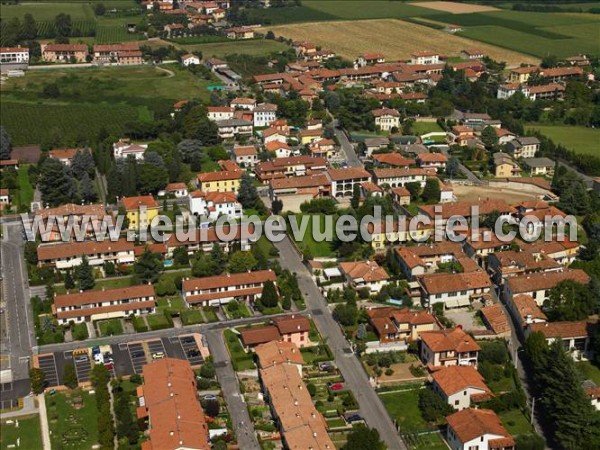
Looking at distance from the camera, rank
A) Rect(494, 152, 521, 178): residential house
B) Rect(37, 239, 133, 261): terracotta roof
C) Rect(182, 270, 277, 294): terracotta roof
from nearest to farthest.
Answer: Rect(182, 270, 277, 294): terracotta roof → Rect(37, 239, 133, 261): terracotta roof → Rect(494, 152, 521, 178): residential house

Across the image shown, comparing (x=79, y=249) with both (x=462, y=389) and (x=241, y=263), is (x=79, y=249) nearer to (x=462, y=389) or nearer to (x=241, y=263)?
(x=241, y=263)

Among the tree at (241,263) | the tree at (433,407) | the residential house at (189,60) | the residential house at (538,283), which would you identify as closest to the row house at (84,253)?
the tree at (241,263)

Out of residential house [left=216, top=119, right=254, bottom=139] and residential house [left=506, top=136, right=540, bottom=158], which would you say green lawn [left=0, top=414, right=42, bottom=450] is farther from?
residential house [left=506, top=136, right=540, bottom=158]

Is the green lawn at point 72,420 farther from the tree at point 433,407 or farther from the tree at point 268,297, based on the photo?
the tree at point 433,407

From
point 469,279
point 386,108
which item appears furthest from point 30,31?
point 469,279

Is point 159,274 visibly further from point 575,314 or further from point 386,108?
point 386,108

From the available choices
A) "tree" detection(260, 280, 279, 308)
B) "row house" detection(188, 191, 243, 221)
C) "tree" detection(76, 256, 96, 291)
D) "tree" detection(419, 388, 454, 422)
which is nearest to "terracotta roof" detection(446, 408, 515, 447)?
"tree" detection(419, 388, 454, 422)
